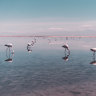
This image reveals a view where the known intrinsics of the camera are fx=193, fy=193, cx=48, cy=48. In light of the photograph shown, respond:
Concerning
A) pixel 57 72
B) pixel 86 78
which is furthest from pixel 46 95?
pixel 57 72

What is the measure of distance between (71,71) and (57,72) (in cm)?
200

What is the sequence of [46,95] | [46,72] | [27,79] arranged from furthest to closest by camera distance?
[46,72]
[27,79]
[46,95]

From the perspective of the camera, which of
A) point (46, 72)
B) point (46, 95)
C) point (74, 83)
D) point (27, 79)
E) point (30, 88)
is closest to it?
point (46, 95)

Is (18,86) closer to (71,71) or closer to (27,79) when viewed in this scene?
(27,79)

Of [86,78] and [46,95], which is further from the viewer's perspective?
[86,78]

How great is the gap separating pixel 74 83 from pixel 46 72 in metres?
5.79

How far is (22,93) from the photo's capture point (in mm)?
Result: 16953

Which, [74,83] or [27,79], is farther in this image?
[27,79]

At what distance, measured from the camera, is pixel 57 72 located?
25.0 metres

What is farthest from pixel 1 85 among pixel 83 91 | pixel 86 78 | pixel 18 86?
pixel 86 78

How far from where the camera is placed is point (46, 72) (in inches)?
984

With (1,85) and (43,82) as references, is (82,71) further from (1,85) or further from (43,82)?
(1,85)

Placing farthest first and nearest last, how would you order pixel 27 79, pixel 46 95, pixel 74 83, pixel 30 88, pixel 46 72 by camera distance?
pixel 46 72 < pixel 27 79 < pixel 74 83 < pixel 30 88 < pixel 46 95

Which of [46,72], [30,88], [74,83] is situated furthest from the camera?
[46,72]
